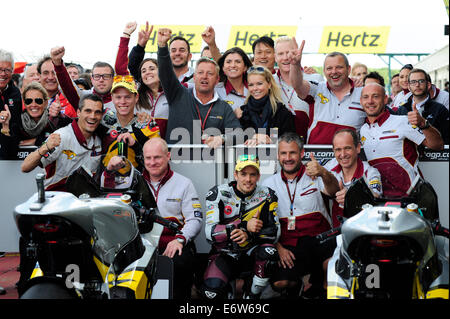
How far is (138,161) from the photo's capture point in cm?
418

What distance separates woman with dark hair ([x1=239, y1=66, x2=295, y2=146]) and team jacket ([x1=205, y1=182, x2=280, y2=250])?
876mm

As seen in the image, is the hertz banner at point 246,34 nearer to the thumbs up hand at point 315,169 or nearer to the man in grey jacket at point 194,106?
the man in grey jacket at point 194,106

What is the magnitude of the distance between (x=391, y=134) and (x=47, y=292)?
299 cm

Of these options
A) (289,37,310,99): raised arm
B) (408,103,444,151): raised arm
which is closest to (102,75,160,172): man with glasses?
(289,37,310,99): raised arm

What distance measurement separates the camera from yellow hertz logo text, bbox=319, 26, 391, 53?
1848 cm

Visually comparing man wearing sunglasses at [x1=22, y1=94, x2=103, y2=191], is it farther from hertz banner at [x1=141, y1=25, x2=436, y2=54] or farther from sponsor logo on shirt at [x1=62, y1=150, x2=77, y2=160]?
hertz banner at [x1=141, y1=25, x2=436, y2=54]

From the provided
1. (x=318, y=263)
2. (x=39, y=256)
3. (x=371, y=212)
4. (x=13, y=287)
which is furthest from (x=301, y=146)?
(x=13, y=287)

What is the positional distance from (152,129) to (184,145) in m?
0.28

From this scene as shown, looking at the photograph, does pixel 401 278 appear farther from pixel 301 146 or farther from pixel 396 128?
pixel 396 128

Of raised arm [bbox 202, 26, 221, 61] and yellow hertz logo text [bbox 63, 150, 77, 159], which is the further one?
raised arm [bbox 202, 26, 221, 61]

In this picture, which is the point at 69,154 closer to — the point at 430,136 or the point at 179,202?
the point at 179,202

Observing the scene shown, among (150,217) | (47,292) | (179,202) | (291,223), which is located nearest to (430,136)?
(291,223)

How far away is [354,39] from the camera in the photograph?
19562mm

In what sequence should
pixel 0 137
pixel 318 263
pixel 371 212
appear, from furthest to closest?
pixel 0 137 → pixel 318 263 → pixel 371 212
